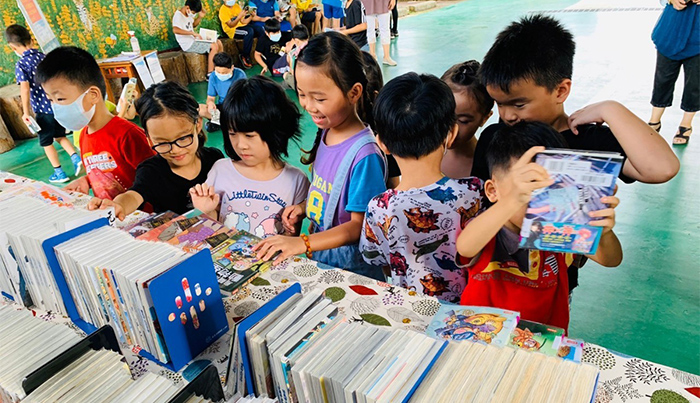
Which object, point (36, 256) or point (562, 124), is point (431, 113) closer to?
point (562, 124)

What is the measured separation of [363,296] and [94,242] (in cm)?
71

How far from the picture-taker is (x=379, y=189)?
1631 mm

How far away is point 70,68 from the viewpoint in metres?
2.32

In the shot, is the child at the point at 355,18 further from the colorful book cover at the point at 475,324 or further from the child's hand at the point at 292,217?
the colorful book cover at the point at 475,324

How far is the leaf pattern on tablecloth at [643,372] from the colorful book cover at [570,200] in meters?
0.25

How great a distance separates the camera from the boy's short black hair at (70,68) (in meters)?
2.27

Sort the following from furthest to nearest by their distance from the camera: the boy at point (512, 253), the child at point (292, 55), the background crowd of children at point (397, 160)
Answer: the child at point (292, 55)
the background crowd of children at point (397, 160)
the boy at point (512, 253)

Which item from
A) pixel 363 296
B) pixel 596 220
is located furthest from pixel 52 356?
pixel 596 220

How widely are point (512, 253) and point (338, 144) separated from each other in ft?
2.47

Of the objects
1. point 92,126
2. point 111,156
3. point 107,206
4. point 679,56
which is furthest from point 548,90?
point 679,56

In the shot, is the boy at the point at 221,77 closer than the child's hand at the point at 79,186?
No

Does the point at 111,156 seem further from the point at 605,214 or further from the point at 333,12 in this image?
the point at 333,12

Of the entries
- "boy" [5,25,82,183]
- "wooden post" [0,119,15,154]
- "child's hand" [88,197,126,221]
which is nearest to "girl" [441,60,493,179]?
"child's hand" [88,197,126,221]

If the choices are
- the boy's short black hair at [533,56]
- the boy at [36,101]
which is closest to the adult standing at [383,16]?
the boy at [36,101]
